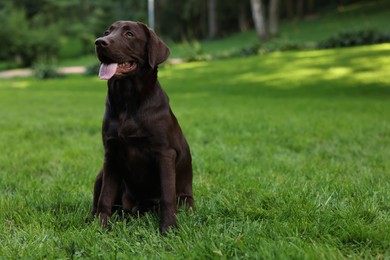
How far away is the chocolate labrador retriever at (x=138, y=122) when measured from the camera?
2734mm

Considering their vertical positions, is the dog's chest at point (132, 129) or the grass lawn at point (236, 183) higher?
the dog's chest at point (132, 129)

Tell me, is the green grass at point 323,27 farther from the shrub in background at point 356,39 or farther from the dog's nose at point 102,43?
the dog's nose at point 102,43

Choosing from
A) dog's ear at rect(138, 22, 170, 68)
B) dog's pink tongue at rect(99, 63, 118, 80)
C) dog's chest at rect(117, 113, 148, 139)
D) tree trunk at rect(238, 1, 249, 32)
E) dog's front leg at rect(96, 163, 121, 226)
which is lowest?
dog's front leg at rect(96, 163, 121, 226)

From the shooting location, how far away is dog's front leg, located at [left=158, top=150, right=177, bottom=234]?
275 cm

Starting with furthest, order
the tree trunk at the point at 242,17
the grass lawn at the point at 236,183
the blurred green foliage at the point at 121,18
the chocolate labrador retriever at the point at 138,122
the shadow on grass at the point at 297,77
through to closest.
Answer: the tree trunk at the point at 242,17 → the blurred green foliage at the point at 121,18 → the shadow on grass at the point at 297,77 → the chocolate labrador retriever at the point at 138,122 → the grass lawn at the point at 236,183

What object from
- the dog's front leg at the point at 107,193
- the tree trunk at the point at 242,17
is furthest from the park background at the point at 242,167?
the tree trunk at the point at 242,17

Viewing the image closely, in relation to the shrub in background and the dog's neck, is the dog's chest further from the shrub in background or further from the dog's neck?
the shrub in background

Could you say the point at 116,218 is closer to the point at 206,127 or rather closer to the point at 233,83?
the point at 206,127

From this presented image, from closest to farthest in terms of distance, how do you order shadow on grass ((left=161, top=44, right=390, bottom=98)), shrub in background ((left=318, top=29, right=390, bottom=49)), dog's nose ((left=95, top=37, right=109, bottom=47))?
dog's nose ((left=95, top=37, right=109, bottom=47)), shadow on grass ((left=161, top=44, right=390, bottom=98)), shrub in background ((left=318, top=29, right=390, bottom=49))

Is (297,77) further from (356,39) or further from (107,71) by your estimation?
(107,71)

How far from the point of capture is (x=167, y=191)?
9.12ft

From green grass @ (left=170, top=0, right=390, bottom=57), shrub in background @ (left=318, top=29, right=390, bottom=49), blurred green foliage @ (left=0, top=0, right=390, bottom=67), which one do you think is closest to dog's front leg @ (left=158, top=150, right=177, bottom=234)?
shrub in background @ (left=318, top=29, right=390, bottom=49)

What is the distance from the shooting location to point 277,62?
683 inches

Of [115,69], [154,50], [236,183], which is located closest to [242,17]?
[236,183]
